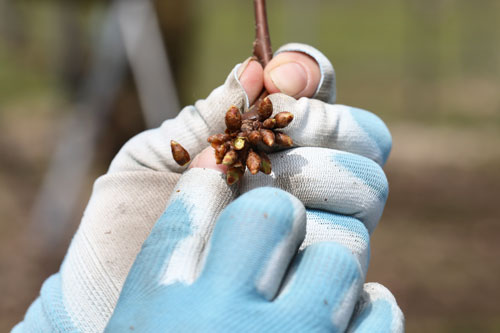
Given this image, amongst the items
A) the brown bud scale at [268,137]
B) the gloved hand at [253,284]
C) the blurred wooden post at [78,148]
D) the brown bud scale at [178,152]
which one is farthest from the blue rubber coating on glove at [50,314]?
the blurred wooden post at [78,148]

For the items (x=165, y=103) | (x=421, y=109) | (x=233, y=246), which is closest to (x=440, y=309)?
(x=165, y=103)

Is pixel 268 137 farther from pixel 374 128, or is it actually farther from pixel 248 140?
pixel 374 128

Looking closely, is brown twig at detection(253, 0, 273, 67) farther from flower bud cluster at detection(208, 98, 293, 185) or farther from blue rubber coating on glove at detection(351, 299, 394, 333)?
blue rubber coating on glove at detection(351, 299, 394, 333)

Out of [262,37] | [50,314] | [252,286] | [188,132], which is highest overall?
[262,37]

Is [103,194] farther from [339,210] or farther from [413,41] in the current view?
[413,41]

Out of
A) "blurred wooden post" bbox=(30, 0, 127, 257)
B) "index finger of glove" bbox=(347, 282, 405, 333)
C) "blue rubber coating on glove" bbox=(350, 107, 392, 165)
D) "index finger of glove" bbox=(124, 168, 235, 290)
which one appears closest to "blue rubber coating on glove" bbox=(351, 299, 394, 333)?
"index finger of glove" bbox=(347, 282, 405, 333)

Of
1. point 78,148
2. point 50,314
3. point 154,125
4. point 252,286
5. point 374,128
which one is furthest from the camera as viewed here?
point 78,148

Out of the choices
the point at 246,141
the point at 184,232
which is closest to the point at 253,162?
the point at 246,141

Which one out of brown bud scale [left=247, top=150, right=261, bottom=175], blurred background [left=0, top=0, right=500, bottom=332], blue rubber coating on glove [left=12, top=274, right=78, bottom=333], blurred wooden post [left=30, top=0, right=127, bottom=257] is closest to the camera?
brown bud scale [left=247, top=150, right=261, bottom=175]
